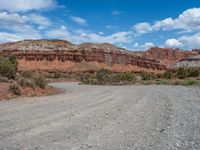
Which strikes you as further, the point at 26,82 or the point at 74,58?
the point at 74,58

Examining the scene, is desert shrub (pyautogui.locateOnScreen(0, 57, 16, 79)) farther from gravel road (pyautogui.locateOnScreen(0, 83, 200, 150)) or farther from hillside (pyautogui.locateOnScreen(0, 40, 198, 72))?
hillside (pyautogui.locateOnScreen(0, 40, 198, 72))

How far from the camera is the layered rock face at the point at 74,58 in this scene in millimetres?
145250

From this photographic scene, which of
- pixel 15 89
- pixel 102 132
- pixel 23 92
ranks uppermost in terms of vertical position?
pixel 15 89

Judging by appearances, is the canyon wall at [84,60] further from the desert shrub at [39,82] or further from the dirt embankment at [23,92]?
the dirt embankment at [23,92]

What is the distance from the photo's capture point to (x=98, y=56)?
15312 cm

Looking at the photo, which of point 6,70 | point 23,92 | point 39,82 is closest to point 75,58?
point 6,70

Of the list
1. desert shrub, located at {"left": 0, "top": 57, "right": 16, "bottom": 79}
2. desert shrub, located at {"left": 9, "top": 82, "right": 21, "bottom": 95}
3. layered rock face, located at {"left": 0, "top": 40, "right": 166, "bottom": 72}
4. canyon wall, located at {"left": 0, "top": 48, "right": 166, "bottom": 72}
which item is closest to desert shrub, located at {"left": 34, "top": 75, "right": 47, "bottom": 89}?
desert shrub, located at {"left": 9, "top": 82, "right": 21, "bottom": 95}

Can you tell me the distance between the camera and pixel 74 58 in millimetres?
150250

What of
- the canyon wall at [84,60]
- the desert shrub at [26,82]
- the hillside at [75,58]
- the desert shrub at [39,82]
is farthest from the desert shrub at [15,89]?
the canyon wall at [84,60]

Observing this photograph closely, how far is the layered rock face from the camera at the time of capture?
145 m

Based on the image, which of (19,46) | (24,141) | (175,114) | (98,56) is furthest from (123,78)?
(19,46)

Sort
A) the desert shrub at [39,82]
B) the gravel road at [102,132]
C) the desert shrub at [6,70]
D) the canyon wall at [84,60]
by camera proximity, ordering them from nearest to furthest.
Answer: the gravel road at [102,132] → the desert shrub at [39,82] → the desert shrub at [6,70] → the canyon wall at [84,60]

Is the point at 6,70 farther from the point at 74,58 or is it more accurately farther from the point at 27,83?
the point at 74,58

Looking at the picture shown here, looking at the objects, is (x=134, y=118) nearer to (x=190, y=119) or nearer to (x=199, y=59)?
(x=190, y=119)
